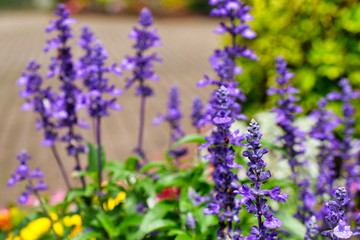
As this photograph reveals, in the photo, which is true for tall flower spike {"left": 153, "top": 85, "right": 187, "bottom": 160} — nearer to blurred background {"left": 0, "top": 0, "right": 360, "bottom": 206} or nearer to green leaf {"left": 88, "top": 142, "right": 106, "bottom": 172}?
green leaf {"left": 88, "top": 142, "right": 106, "bottom": 172}

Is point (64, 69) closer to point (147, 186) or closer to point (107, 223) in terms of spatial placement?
point (147, 186)

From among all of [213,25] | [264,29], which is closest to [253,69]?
[264,29]

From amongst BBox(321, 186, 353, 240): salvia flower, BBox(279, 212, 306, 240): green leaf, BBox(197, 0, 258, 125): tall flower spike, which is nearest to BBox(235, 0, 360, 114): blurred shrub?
BBox(197, 0, 258, 125): tall flower spike

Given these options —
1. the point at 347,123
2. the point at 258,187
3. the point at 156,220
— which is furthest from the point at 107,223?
the point at 347,123

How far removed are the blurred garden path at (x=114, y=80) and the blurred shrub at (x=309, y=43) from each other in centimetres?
233

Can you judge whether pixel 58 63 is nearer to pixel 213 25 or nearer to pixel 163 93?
pixel 163 93

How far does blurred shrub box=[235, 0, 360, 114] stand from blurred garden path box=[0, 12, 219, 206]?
2.33m

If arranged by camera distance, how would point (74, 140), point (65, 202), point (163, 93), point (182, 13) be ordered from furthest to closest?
point (182, 13) → point (163, 93) → point (74, 140) → point (65, 202)

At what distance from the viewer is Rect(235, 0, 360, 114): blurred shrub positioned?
19.4 ft

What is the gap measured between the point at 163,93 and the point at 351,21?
22.1 ft

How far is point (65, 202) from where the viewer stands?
314 centimetres

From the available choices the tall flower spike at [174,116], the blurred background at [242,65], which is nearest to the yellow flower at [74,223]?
the tall flower spike at [174,116]

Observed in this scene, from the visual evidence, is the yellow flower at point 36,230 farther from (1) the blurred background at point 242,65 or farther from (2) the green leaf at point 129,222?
(1) the blurred background at point 242,65

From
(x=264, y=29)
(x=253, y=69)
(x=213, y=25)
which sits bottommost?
(x=213, y=25)
